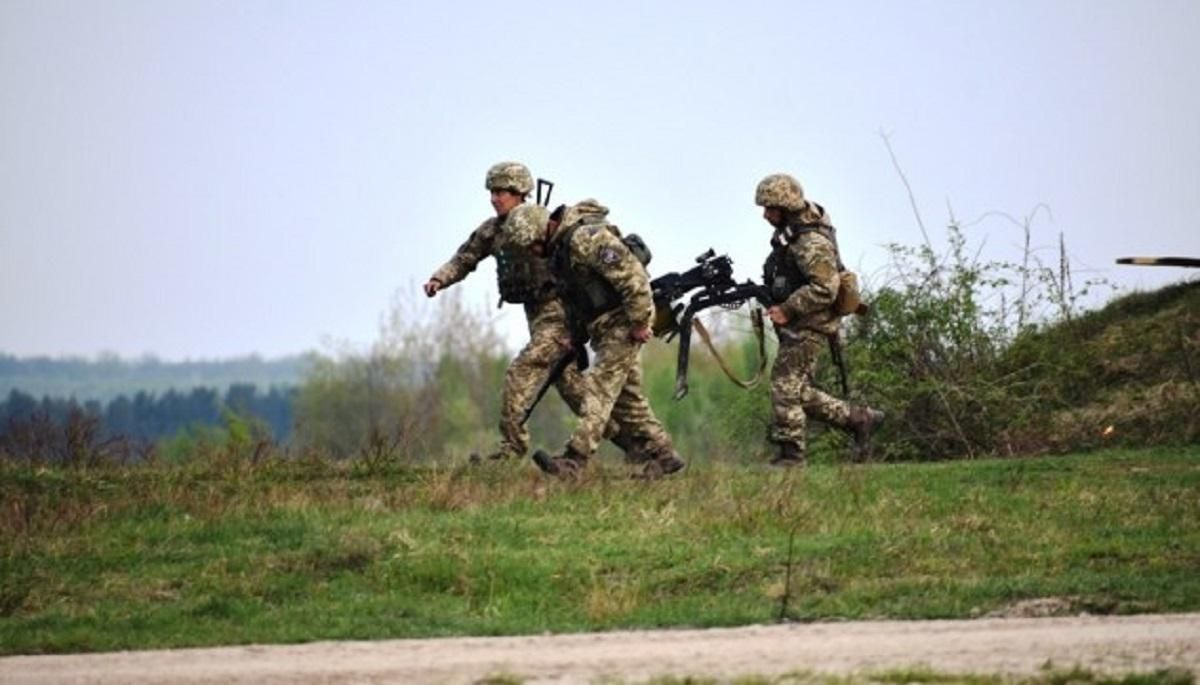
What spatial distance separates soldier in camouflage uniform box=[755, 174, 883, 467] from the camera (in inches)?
831

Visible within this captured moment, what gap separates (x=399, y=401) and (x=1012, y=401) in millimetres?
75325

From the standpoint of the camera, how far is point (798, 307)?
2119 centimetres

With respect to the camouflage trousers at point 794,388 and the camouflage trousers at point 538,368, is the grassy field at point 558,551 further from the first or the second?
the camouflage trousers at point 794,388

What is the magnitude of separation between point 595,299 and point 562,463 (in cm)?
110

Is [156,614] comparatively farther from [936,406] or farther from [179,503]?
[936,406]

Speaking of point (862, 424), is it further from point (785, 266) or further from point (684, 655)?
point (684, 655)

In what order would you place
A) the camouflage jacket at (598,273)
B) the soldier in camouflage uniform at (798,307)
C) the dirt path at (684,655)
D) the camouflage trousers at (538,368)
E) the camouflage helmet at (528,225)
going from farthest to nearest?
the soldier in camouflage uniform at (798,307)
the camouflage trousers at (538,368)
the camouflage helmet at (528,225)
the camouflage jacket at (598,273)
the dirt path at (684,655)

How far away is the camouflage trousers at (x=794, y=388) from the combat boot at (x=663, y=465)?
113 cm

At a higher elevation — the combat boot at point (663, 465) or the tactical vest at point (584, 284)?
the tactical vest at point (584, 284)

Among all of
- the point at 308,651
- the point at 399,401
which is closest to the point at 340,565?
the point at 308,651

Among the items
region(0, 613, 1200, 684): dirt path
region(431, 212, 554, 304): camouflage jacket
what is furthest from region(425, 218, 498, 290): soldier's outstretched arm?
region(0, 613, 1200, 684): dirt path

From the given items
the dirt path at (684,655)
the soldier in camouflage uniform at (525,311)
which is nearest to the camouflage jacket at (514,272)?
the soldier in camouflage uniform at (525,311)

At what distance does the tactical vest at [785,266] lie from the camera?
21250 millimetres

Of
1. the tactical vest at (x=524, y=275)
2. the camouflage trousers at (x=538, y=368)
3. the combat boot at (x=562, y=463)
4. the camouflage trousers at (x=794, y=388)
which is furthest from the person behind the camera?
the camouflage trousers at (x=794, y=388)
